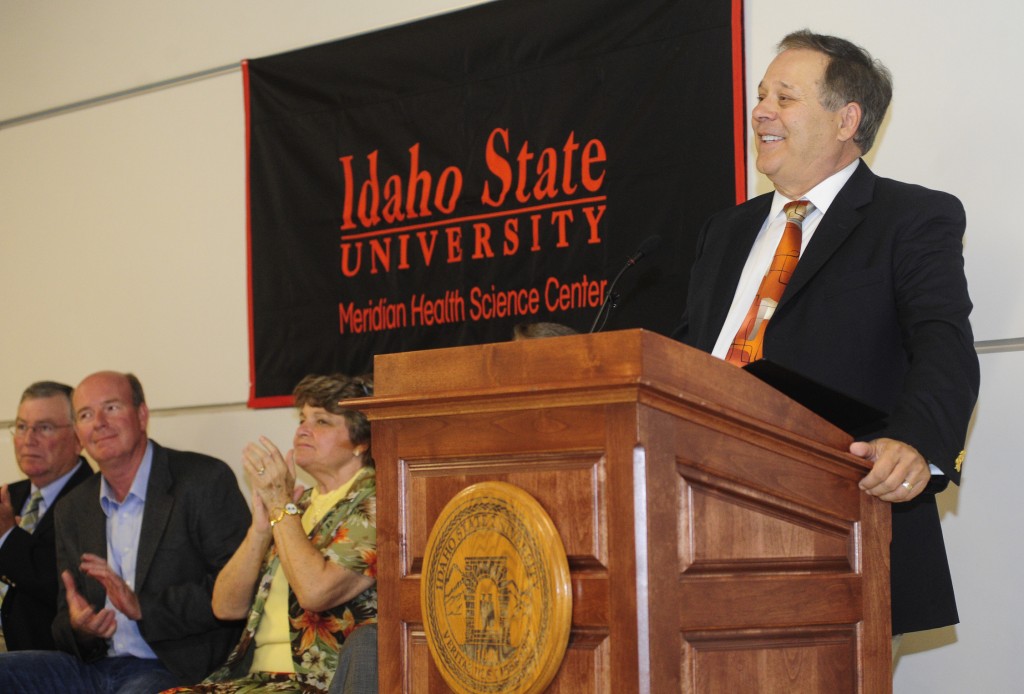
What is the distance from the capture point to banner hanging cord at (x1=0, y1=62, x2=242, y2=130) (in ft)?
16.3

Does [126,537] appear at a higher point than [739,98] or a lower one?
lower

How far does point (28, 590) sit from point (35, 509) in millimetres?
505

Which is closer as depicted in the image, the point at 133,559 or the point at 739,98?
the point at 739,98

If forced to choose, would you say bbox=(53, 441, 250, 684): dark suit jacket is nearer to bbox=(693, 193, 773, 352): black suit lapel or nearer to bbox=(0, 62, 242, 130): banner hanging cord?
bbox=(0, 62, 242, 130): banner hanging cord

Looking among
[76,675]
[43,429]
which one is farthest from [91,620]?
[43,429]

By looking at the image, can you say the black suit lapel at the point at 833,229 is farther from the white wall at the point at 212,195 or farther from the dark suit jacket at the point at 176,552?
the dark suit jacket at the point at 176,552

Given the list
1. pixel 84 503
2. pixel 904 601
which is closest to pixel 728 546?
pixel 904 601

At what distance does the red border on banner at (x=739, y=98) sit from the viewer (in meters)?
3.59

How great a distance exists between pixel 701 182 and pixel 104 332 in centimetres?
285

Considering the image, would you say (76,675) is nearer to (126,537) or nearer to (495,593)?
(126,537)

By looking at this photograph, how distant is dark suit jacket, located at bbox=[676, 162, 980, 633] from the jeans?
8.20 ft

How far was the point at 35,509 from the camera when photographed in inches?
189

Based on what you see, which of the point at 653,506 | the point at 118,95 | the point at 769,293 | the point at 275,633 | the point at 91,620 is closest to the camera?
the point at 653,506

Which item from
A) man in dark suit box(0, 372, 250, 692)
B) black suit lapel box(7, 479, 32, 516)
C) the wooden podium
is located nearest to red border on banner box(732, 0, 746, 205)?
the wooden podium
